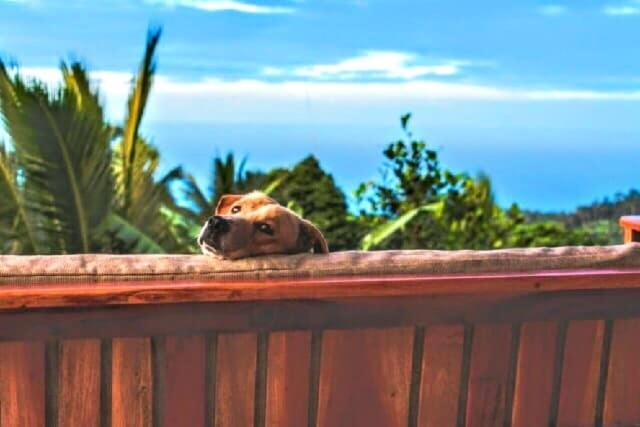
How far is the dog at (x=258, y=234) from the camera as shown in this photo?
175 cm

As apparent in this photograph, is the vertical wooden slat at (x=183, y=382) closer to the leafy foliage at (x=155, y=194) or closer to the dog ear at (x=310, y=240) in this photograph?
the dog ear at (x=310, y=240)

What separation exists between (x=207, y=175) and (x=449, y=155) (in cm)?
221

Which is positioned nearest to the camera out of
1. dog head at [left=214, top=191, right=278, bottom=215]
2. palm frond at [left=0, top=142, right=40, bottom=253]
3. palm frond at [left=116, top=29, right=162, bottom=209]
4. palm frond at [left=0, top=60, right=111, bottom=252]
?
dog head at [left=214, top=191, right=278, bottom=215]

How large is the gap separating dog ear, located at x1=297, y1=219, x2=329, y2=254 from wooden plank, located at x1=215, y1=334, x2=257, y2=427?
304mm

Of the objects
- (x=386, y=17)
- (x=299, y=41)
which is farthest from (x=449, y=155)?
(x=299, y=41)

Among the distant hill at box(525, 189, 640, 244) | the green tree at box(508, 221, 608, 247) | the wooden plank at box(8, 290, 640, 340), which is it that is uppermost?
the wooden plank at box(8, 290, 640, 340)

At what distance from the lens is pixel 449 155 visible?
7176 mm

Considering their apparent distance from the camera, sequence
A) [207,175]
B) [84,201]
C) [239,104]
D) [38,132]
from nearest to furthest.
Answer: [38,132]
[84,201]
[207,175]
[239,104]

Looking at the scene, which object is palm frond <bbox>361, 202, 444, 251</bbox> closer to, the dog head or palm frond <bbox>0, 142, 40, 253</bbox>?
palm frond <bbox>0, 142, 40, 253</bbox>

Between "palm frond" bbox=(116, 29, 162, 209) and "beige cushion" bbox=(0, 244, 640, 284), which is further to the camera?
"palm frond" bbox=(116, 29, 162, 209)

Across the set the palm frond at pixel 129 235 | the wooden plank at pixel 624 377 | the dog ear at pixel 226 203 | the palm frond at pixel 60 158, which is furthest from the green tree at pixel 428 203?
the wooden plank at pixel 624 377

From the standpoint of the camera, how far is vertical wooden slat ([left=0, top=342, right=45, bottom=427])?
5.24ft

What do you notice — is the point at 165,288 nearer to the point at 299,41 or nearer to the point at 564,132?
the point at 564,132

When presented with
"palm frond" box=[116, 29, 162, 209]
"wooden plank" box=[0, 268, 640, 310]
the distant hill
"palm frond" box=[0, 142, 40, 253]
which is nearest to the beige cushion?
"wooden plank" box=[0, 268, 640, 310]
